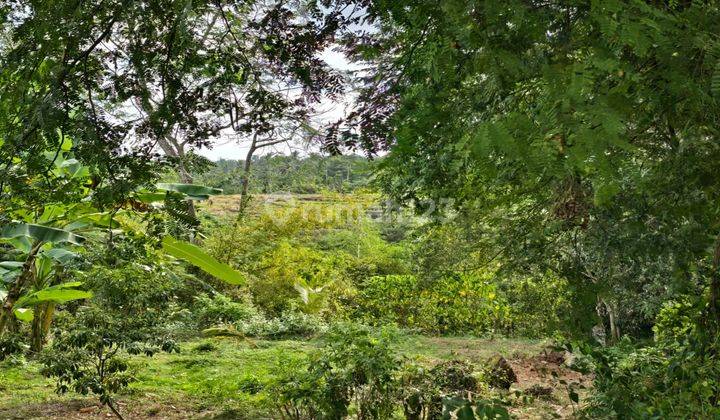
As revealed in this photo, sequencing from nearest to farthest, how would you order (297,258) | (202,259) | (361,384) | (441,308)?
(361,384) → (202,259) → (441,308) → (297,258)

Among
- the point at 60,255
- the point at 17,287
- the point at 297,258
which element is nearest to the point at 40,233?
the point at 60,255

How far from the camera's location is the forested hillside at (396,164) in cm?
147

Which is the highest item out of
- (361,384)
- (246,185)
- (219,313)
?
(246,185)

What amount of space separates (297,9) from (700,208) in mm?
2382

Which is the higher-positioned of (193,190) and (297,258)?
(193,190)

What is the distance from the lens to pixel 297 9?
319 cm

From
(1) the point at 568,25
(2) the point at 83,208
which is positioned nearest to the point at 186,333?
(2) the point at 83,208

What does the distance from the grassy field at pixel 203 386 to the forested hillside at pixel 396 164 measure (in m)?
0.04

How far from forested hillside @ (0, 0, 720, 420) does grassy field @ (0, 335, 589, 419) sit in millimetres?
44

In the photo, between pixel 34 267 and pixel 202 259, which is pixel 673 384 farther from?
pixel 34 267

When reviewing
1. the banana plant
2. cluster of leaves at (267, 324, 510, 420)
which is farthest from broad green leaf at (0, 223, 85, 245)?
cluster of leaves at (267, 324, 510, 420)

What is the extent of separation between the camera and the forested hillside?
57.7 inches

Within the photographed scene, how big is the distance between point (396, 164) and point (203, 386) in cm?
416

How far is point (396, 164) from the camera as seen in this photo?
187 cm
